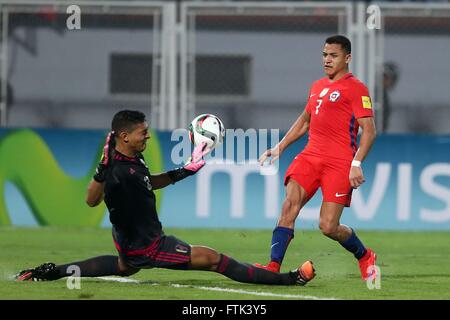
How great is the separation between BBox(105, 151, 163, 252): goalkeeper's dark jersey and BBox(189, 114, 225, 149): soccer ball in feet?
1.92

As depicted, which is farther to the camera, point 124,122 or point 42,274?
point 42,274

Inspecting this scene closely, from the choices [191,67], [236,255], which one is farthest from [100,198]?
[191,67]

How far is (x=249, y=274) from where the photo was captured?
32.9 feet

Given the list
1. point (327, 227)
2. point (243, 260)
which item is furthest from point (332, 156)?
point (243, 260)

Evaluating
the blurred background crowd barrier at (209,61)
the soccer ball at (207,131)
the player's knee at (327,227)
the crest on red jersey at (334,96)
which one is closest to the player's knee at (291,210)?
the player's knee at (327,227)

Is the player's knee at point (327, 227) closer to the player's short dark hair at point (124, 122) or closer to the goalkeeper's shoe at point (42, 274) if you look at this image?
the player's short dark hair at point (124, 122)

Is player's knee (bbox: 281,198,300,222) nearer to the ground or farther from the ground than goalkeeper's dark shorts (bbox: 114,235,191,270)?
farther from the ground

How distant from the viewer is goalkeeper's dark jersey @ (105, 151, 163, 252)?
31.7 ft

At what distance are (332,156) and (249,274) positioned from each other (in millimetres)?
1498

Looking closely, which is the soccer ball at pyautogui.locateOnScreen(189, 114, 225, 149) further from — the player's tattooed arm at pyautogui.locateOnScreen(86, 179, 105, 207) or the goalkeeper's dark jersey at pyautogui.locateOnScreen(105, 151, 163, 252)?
the player's tattooed arm at pyautogui.locateOnScreen(86, 179, 105, 207)

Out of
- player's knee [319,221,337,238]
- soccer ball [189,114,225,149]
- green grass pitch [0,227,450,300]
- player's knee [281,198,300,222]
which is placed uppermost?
soccer ball [189,114,225,149]

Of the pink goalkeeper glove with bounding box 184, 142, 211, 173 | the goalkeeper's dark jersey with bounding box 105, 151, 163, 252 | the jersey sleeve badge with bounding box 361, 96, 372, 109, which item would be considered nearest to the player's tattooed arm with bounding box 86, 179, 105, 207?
the goalkeeper's dark jersey with bounding box 105, 151, 163, 252

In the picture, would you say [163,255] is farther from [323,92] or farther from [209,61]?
[209,61]
